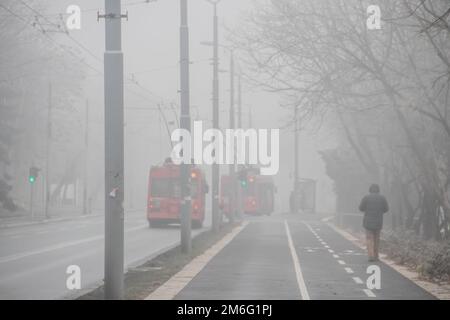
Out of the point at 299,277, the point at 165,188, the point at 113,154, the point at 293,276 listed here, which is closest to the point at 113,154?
the point at 113,154

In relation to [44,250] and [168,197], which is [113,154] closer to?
[44,250]

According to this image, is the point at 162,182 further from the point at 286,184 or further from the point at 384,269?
the point at 286,184

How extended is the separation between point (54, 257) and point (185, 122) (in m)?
5.00

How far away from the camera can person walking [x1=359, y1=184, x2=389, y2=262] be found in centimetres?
2398

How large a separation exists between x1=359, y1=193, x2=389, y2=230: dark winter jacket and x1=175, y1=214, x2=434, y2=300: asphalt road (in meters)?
0.96

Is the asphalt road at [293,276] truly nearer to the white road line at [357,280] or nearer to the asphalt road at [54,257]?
the white road line at [357,280]

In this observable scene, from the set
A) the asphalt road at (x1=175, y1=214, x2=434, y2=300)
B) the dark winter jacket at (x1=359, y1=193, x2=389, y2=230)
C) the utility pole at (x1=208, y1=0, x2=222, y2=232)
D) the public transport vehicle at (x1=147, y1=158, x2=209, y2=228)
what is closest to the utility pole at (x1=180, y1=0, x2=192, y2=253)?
the asphalt road at (x1=175, y1=214, x2=434, y2=300)

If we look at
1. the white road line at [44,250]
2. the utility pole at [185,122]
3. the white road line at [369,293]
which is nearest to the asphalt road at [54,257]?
the white road line at [44,250]

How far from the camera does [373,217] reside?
78.6ft

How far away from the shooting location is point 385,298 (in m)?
15.7

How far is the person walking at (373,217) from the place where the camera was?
78.7ft

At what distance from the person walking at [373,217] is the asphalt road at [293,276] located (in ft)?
1.57

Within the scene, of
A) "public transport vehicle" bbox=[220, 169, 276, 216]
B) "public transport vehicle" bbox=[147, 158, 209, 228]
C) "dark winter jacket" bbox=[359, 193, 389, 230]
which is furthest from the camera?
"public transport vehicle" bbox=[220, 169, 276, 216]

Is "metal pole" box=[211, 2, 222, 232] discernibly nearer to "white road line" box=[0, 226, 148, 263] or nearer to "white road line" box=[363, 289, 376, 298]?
"white road line" box=[0, 226, 148, 263]
